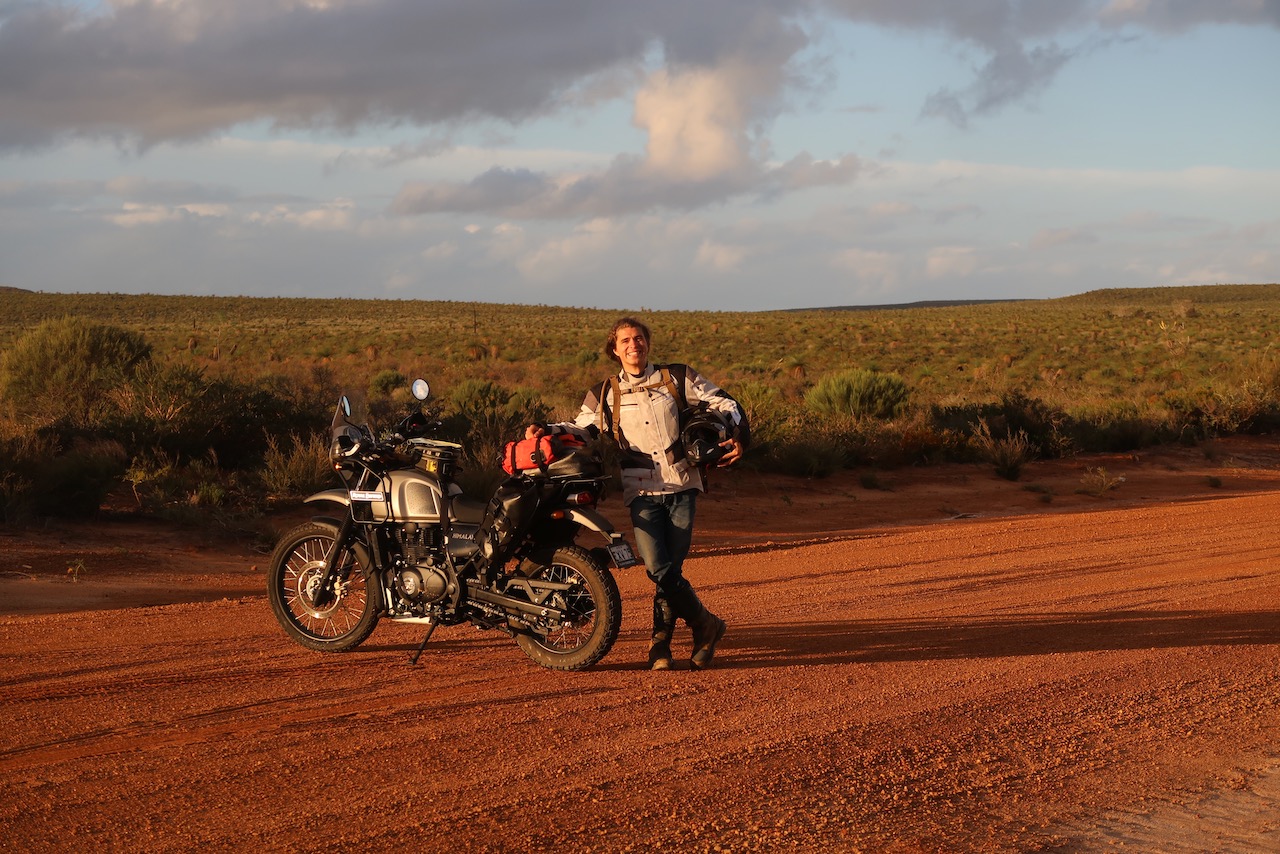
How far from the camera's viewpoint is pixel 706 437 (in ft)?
22.6

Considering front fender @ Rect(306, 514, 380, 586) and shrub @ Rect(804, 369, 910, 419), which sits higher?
shrub @ Rect(804, 369, 910, 419)

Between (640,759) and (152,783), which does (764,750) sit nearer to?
(640,759)

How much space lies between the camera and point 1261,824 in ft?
16.4

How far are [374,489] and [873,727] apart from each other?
3.22 metres

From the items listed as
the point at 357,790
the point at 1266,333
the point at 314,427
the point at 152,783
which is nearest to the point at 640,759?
the point at 357,790

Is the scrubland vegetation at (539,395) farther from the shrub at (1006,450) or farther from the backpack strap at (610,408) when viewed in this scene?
the backpack strap at (610,408)

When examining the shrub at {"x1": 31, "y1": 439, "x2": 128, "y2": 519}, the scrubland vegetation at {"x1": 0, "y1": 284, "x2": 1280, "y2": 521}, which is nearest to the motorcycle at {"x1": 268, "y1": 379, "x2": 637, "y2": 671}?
the scrubland vegetation at {"x1": 0, "y1": 284, "x2": 1280, "y2": 521}

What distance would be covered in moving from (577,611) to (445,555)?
86 centimetres

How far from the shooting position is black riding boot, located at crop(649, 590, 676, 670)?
7.21 metres

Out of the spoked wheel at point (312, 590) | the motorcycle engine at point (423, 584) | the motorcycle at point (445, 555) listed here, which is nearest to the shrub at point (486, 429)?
the spoked wheel at point (312, 590)

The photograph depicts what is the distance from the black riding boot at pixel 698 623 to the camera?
7152 mm

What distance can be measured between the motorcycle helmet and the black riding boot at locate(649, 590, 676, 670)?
2.90 ft

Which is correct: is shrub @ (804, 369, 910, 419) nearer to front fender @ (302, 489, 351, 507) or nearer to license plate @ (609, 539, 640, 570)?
front fender @ (302, 489, 351, 507)

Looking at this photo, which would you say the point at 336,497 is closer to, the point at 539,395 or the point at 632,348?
the point at 632,348
